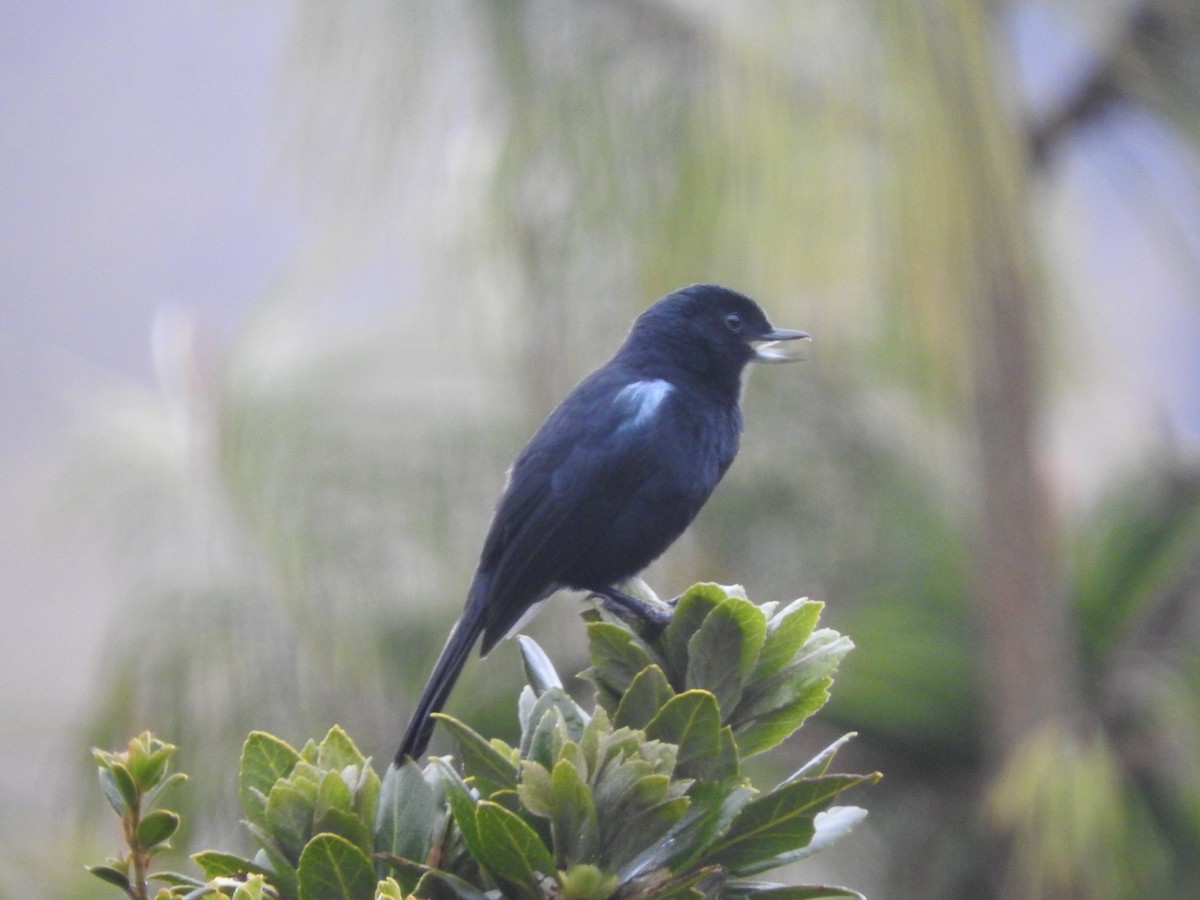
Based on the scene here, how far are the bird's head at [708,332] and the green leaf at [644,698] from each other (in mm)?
884

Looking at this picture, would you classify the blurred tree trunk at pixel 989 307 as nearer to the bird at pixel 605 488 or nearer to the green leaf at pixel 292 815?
the bird at pixel 605 488

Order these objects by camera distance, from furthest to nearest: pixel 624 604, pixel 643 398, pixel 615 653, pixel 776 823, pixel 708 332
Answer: pixel 708 332 → pixel 643 398 → pixel 624 604 → pixel 615 653 → pixel 776 823

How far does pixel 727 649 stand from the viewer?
3.47ft

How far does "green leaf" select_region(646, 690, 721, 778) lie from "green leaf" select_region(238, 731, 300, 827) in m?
0.26

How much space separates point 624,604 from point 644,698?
64 centimetres

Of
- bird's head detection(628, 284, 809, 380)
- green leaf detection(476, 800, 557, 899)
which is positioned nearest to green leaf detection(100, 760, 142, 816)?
green leaf detection(476, 800, 557, 899)

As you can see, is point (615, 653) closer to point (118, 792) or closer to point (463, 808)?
point (463, 808)

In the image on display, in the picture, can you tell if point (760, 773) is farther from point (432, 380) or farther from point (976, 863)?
point (432, 380)

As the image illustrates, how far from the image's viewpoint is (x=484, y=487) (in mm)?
4316

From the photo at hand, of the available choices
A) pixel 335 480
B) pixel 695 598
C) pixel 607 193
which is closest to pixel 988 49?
pixel 607 193

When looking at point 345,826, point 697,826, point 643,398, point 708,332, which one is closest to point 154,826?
point 345,826

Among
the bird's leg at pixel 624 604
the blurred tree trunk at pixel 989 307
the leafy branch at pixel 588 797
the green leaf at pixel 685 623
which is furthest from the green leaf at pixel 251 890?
the blurred tree trunk at pixel 989 307

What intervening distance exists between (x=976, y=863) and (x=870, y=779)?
11.8ft

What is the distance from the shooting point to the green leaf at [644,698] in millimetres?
1013
